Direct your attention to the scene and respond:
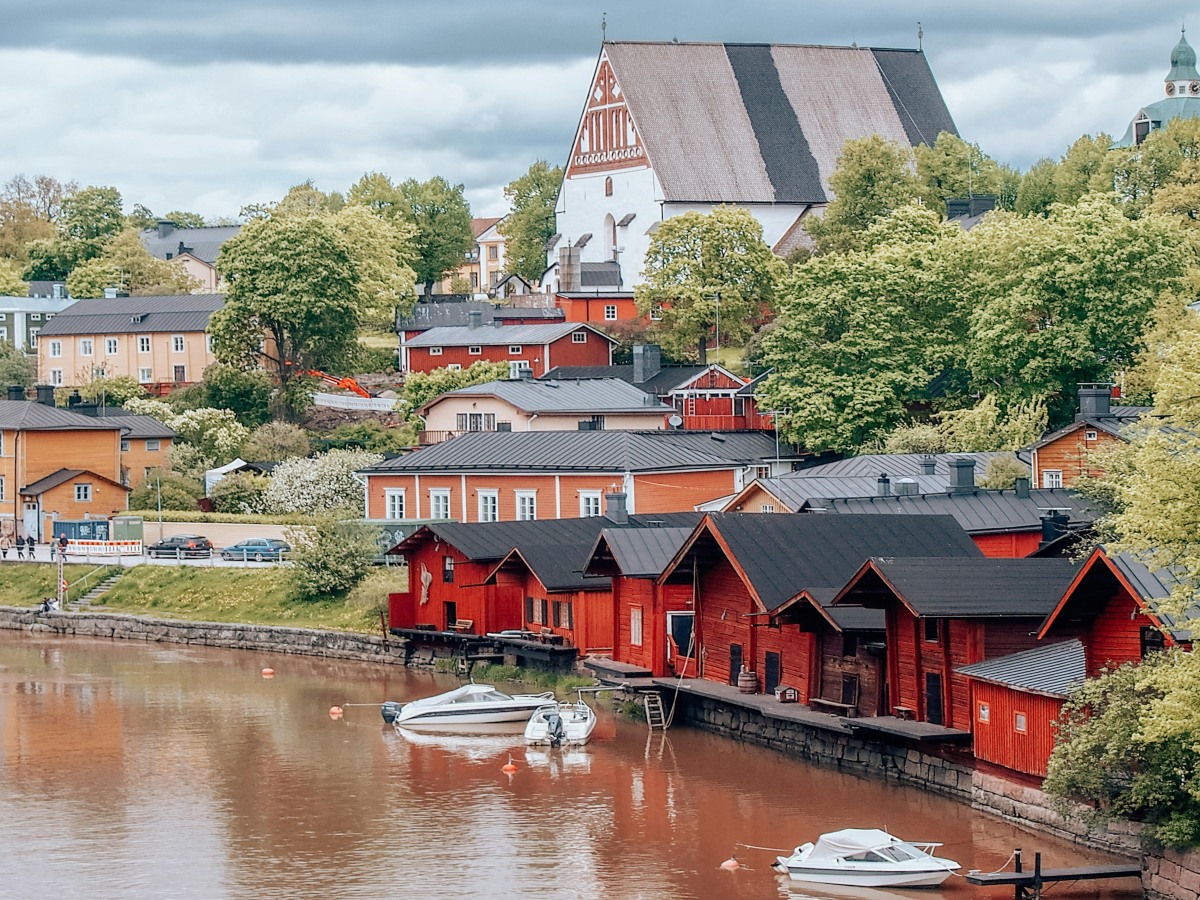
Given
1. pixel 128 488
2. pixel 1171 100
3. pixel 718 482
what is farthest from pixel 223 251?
pixel 1171 100

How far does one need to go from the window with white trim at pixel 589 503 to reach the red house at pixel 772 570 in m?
18.0

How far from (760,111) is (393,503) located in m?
55.4

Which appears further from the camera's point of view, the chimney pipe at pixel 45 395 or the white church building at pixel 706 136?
the white church building at pixel 706 136

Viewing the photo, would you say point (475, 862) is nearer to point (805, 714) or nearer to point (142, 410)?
point (805, 714)

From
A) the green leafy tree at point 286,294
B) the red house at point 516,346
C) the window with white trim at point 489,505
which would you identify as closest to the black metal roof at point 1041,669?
the window with white trim at point 489,505

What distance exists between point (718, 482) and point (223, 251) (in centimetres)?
4047

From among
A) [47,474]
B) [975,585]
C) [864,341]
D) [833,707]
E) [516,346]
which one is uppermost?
[516,346]

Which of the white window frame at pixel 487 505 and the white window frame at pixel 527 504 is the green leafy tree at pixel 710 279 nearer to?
the white window frame at pixel 487 505

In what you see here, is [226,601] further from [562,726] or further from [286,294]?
[286,294]

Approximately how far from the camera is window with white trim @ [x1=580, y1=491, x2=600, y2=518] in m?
61.3

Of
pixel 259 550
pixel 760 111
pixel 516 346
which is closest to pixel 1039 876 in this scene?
pixel 259 550

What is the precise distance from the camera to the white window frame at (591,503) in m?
61.2

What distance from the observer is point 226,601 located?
62375mm

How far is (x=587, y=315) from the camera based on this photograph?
10094 cm
